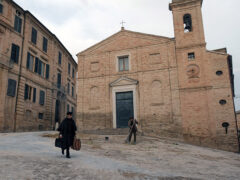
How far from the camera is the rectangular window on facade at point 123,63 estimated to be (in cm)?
2059

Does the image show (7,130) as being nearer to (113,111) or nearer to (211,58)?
(113,111)

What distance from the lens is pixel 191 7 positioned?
19328 mm

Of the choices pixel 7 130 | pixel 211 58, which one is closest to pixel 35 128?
pixel 7 130

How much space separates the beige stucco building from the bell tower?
14.2m

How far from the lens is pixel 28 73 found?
21.5 m

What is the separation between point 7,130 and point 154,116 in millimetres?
12422

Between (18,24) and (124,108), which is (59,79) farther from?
(124,108)

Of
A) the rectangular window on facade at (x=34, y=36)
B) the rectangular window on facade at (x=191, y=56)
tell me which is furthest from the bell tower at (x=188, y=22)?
the rectangular window on facade at (x=34, y=36)

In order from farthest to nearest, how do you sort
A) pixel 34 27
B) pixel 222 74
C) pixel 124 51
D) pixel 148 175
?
pixel 34 27
pixel 124 51
pixel 222 74
pixel 148 175

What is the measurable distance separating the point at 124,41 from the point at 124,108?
649 centimetres

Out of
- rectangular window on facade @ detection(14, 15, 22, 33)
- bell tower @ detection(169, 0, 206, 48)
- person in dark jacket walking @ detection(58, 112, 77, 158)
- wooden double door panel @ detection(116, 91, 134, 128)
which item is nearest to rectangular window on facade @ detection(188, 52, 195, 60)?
bell tower @ detection(169, 0, 206, 48)

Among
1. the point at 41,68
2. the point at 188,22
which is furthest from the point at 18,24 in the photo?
the point at 188,22

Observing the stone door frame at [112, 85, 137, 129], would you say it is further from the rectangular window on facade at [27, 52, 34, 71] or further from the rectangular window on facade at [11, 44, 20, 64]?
the rectangular window on facade at [11, 44, 20, 64]

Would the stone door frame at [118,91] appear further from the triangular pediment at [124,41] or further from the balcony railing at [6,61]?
the balcony railing at [6,61]
